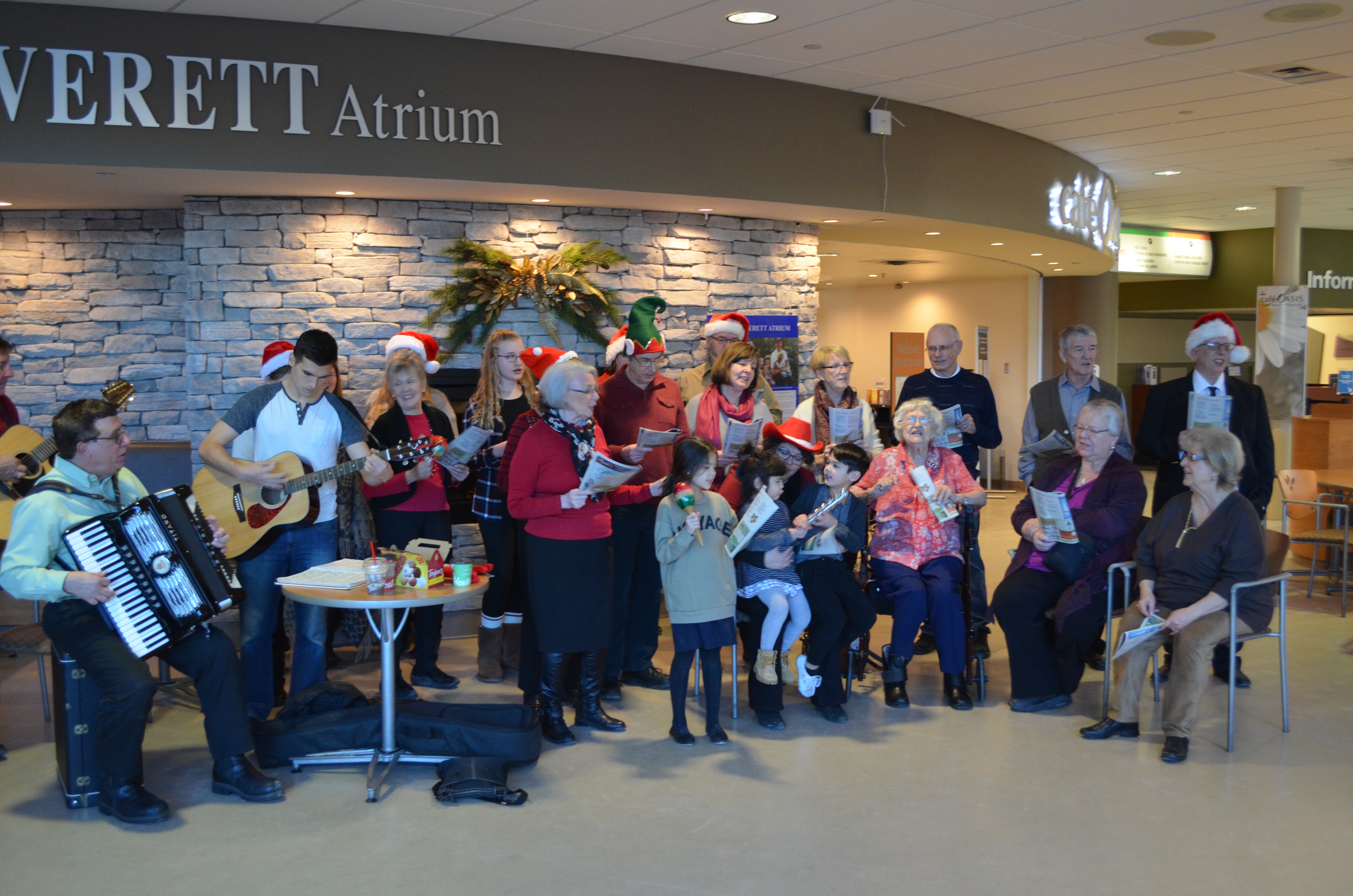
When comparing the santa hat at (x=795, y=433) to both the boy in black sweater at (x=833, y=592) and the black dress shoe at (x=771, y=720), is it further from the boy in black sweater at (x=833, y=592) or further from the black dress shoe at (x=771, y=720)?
the black dress shoe at (x=771, y=720)

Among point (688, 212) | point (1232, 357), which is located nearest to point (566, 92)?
point (688, 212)

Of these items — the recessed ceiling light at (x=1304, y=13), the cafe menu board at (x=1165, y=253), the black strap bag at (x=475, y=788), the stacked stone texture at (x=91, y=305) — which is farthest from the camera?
the cafe menu board at (x=1165, y=253)

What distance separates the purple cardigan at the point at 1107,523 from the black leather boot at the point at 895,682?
69cm

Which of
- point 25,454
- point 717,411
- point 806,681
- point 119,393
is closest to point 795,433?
point 717,411

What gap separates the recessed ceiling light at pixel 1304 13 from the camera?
499 cm

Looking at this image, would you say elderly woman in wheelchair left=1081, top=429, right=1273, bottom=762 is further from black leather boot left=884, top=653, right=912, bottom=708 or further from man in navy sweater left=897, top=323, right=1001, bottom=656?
man in navy sweater left=897, top=323, right=1001, bottom=656

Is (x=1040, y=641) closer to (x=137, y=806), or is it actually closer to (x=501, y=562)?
(x=501, y=562)

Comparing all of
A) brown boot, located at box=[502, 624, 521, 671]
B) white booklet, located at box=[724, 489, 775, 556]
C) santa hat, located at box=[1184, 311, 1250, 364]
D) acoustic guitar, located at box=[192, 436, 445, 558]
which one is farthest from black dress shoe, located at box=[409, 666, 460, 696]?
santa hat, located at box=[1184, 311, 1250, 364]

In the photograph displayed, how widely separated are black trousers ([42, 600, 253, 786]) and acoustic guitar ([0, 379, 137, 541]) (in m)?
1.29

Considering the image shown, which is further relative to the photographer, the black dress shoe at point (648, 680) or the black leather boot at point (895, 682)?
the black dress shoe at point (648, 680)

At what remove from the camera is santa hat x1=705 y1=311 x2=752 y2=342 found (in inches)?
219

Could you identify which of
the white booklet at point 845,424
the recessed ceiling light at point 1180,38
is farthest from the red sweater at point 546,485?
the recessed ceiling light at point 1180,38

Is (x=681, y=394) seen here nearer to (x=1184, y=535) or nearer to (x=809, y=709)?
(x=809, y=709)

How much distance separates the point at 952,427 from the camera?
5.14 m
